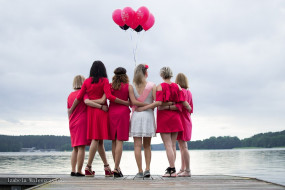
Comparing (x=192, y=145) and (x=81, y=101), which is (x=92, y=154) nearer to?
(x=81, y=101)

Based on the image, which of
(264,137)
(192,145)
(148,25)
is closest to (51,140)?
(192,145)

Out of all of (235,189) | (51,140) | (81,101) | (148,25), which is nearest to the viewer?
(235,189)

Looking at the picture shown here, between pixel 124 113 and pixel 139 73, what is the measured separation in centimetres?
71

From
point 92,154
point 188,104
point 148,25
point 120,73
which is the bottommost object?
point 92,154

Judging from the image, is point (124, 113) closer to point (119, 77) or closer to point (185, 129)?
point (119, 77)

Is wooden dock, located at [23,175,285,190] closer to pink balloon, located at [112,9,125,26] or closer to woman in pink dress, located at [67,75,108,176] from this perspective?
woman in pink dress, located at [67,75,108,176]

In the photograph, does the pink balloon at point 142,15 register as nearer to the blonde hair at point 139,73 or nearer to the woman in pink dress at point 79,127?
the woman in pink dress at point 79,127

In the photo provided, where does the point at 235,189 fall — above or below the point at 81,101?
below

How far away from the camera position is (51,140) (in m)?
112

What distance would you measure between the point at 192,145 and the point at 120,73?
116171 millimetres

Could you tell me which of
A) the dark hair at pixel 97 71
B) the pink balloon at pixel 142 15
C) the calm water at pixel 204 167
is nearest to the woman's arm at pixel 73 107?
the dark hair at pixel 97 71

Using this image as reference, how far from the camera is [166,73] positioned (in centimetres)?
622

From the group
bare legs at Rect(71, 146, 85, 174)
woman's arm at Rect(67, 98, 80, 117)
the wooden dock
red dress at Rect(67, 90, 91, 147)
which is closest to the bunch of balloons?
red dress at Rect(67, 90, 91, 147)

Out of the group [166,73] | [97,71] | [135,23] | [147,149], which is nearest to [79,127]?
[97,71]
